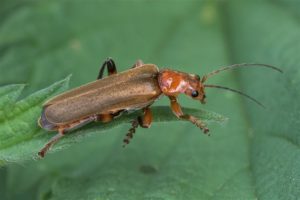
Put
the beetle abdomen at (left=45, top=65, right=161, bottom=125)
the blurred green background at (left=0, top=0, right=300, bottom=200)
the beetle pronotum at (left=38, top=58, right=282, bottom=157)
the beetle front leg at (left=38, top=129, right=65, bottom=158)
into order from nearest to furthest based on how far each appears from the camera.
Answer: the beetle front leg at (left=38, top=129, right=65, bottom=158)
the beetle pronotum at (left=38, top=58, right=282, bottom=157)
the beetle abdomen at (left=45, top=65, right=161, bottom=125)
the blurred green background at (left=0, top=0, right=300, bottom=200)

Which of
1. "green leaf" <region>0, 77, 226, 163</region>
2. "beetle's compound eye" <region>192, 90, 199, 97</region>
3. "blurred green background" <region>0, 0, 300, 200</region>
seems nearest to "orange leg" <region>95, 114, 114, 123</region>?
"green leaf" <region>0, 77, 226, 163</region>

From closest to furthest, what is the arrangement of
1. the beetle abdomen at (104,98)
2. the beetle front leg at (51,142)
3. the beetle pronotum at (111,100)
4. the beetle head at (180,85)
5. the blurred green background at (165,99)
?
the beetle front leg at (51,142), the beetle pronotum at (111,100), the beetle abdomen at (104,98), the blurred green background at (165,99), the beetle head at (180,85)

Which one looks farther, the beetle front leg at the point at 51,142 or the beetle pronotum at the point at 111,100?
the beetle pronotum at the point at 111,100

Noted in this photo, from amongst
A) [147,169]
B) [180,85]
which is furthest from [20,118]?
[180,85]

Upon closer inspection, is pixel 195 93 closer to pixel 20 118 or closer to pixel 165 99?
pixel 165 99

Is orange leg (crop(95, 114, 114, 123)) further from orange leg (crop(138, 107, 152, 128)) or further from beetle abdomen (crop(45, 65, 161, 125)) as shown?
orange leg (crop(138, 107, 152, 128))

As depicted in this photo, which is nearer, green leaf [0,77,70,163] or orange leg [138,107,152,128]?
green leaf [0,77,70,163]

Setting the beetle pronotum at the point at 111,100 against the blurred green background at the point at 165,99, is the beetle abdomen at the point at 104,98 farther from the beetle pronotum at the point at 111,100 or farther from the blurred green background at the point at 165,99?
the blurred green background at the point at 165,99

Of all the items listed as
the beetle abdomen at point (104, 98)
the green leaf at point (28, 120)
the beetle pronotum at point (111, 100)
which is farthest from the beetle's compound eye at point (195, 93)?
the green leaf at point (28, 120)
